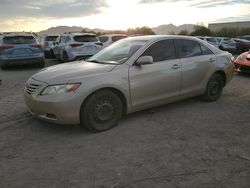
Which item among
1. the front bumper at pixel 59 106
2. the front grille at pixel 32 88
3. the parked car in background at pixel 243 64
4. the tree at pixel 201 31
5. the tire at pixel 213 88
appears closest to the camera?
the front bumper at pixel 59 106

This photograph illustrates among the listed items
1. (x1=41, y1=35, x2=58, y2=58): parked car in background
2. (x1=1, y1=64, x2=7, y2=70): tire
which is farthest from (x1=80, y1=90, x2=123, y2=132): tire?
(x1=41, y1=35, x2=58, y2=58): parked car in background

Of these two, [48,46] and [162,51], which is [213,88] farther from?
[48,46]

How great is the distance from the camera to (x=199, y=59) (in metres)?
5.85

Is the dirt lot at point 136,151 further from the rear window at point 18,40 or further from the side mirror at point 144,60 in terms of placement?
the rear window at point 18,40

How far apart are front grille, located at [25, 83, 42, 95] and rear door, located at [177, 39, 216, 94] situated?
2.82 meters

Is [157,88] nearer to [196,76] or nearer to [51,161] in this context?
[196,76]

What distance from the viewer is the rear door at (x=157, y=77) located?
15.9 ft

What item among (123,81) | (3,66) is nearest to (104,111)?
(123,81)

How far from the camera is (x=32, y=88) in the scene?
459 centimetres

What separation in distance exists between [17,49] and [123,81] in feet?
27.7

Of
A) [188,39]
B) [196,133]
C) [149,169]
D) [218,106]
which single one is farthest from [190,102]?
[149,169]

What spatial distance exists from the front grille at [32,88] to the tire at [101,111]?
824 mm

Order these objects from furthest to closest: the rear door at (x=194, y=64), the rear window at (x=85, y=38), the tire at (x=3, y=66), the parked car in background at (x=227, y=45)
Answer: the parked car in background at (x=227, y=45)
the rear window at (x=85, y=38)
the tire at (x=3, y=66)
the rear door at (x=194, y=64)

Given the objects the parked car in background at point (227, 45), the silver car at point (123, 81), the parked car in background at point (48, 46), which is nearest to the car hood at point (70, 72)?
the silver car at point (123, 81)
